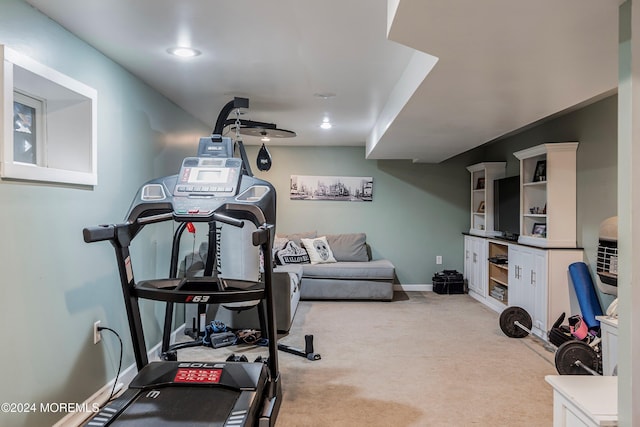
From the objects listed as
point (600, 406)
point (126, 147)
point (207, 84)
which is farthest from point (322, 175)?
point (600, 406)

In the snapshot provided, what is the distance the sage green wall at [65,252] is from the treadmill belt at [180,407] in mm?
455

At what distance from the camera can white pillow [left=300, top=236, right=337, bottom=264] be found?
581cm

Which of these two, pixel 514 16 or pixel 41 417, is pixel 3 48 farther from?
pixel 514 16

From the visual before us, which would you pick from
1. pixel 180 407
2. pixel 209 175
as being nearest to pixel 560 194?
pixel 209 175

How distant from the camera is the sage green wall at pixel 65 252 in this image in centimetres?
186

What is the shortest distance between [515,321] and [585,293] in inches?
29.4

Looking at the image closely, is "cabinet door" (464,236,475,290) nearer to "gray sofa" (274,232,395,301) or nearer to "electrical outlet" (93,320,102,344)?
"gray sofa" (274,232,395,301)

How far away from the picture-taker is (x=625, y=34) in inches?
51.1

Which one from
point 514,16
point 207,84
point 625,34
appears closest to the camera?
point 625,34

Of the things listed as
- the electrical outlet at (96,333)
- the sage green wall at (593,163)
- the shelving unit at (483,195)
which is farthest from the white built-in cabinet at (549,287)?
the electrical outlet at (96,333)

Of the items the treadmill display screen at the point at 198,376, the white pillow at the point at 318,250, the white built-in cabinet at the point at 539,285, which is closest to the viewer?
the treadmill display screen at the point at 198,376

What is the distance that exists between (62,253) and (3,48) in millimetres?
1036

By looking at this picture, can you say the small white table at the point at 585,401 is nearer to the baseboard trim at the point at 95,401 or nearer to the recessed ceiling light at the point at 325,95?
the baseboard trim at the point at 95,401

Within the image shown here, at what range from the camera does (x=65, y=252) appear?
2.22 metres
